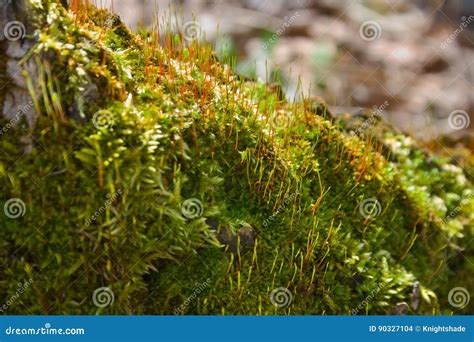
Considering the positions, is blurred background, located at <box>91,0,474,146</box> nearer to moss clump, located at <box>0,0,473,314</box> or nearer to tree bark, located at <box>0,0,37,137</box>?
moss clump, located at <box>0,0,473,314</box>

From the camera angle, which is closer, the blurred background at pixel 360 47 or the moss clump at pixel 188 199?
the moss clump at pixel 188 199

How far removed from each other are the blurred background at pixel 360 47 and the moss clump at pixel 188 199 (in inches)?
97.4

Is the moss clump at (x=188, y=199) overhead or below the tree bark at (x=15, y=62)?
below

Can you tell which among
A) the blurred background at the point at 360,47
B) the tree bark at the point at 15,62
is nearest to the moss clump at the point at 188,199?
the tree bark at the point at 15,62

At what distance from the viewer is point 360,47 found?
6457 millimetres

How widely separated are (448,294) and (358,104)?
9.15 feet

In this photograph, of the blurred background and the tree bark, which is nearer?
the tree bark

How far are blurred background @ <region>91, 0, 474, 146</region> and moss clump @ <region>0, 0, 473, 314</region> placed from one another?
2.47m

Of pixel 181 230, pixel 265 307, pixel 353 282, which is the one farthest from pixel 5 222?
pixel 353 282

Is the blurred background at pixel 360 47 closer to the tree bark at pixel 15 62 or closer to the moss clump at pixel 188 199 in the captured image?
the moss clump at pixel 188 199

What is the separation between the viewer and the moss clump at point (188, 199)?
2.31m

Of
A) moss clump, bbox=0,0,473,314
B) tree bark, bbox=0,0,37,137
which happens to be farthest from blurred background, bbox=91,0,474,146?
tree bark, bbox=0,0,37,137

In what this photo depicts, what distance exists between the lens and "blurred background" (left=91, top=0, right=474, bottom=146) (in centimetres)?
583

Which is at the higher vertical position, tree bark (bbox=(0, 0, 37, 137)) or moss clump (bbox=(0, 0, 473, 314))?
tree bark (bbox=(0, 0, 37, 137))
